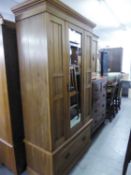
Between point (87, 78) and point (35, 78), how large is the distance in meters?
0.95

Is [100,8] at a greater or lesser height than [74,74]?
greater

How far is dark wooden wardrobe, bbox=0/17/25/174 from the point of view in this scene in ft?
5.21

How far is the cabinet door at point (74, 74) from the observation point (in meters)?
1.72

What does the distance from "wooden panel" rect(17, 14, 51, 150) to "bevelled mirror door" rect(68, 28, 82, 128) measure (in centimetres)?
45

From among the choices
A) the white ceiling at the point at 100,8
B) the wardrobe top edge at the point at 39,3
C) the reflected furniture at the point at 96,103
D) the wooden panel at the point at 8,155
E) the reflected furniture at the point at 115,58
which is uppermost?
the white ceiling at the point at 100,8

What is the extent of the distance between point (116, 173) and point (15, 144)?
1408 millimetres

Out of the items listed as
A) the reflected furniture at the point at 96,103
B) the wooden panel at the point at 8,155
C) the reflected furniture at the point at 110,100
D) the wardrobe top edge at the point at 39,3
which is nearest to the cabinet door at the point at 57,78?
the wardrobe top edge at the point at 39,3

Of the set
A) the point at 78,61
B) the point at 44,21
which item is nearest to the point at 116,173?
the point at 78,61

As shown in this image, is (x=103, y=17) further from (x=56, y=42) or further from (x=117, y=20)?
(x=56, y=42)

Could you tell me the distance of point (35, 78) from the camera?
1516mm

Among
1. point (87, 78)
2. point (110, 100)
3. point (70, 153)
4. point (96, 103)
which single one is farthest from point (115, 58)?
point (70, 153)

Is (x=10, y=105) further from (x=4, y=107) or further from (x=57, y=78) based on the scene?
(x=57, y=78)

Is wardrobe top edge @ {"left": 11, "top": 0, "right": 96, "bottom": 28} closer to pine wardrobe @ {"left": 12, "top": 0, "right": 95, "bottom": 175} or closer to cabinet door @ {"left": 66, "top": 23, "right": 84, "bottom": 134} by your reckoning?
pine wardrobe @ {"left": 12, "top": 0, "right": 95, "bottom": 175}

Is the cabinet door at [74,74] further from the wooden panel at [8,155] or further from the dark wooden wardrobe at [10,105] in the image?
the wooden panel at [8,155]
